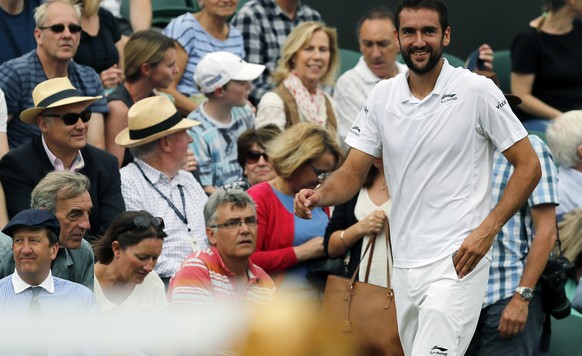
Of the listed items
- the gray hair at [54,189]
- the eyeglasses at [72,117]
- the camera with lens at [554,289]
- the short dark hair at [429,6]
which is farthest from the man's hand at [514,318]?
the eyeglasses at [72,117]

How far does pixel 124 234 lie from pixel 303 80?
303 cm

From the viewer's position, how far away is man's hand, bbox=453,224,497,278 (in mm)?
5480

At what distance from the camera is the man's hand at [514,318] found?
6.73 meters

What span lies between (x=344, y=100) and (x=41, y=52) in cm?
263

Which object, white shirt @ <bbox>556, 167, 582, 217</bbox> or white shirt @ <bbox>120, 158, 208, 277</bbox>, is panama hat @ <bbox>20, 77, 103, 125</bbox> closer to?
white shirt @ <bbox>120, 158, 208, 277</bbox>

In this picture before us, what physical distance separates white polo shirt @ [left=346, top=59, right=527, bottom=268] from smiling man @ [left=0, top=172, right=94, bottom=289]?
64.1 inches

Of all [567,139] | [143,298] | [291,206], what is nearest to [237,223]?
[143,298]

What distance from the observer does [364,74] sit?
955cm

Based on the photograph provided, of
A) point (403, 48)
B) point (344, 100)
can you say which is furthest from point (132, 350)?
point (344, 100)

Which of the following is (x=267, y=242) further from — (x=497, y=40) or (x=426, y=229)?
(x=497, y=40)

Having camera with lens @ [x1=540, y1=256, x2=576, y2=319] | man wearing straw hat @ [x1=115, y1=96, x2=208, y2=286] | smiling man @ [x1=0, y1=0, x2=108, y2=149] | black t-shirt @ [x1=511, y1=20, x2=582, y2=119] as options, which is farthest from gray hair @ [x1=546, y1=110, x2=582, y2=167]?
smiling man @ [x1=0, y1=0, x2=108, y2=149]

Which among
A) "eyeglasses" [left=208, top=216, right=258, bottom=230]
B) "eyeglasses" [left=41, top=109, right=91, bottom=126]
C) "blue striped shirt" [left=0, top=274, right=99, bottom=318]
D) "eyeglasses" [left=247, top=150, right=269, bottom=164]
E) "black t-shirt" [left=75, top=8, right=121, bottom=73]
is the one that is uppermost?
"black t-shirt" [left=75, top=8, right=121, bottom=73]

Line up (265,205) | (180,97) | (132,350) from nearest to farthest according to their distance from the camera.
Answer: (132,350)
(265,205)
(180,97)

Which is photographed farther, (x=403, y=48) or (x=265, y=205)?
(x=265, y=205)
